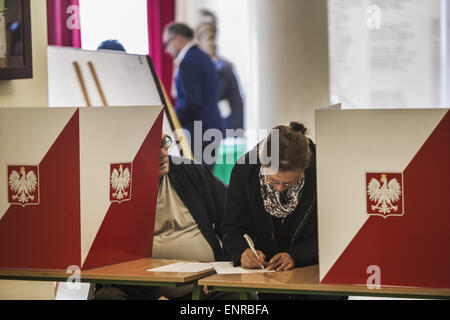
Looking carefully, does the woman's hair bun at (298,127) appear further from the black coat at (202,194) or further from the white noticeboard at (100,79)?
the white noticeboard at (100,79)

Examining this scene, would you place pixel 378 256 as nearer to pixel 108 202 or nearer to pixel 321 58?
pixel 108 202

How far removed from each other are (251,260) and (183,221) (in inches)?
20.3

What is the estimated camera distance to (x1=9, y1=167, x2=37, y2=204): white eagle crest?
2332mm

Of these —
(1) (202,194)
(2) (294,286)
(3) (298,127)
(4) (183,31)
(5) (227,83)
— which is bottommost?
(2) (294,286)

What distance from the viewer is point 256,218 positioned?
8.54 feet

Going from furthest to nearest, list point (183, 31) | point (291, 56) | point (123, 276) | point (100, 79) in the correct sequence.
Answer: point (183, 31) < point (291, 56) < point (100, 79) < point (123, 276)

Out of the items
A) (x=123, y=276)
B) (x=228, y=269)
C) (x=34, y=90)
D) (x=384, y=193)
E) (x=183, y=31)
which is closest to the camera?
(x=384, y=193)

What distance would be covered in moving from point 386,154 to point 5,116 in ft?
4.29

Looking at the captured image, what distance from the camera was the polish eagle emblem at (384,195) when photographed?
79.7 inches

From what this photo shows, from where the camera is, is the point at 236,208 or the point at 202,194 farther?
the point at 202,194

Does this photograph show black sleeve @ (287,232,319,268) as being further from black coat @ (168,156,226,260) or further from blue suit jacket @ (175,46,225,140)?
blue suit jacket @ (175,46,225,140)

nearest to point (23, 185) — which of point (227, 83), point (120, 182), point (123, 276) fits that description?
point (120, 182)

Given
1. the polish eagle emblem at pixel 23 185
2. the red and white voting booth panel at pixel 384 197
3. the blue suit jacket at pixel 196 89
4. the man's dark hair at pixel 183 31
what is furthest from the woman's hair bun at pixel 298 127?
the man's dark hair at pixel 183 31

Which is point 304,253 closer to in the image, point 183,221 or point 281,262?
point 281,262
